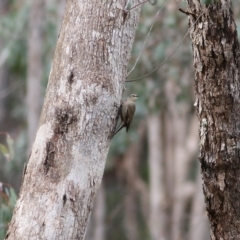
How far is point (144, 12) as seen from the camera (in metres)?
8.60

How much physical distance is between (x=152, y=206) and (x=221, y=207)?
8990mm

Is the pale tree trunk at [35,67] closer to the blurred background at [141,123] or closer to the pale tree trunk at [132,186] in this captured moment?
the blurred background at [141,123]

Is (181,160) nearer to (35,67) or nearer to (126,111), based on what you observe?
(35,67)

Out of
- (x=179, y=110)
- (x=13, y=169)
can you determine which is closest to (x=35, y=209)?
(x=13, y=169)

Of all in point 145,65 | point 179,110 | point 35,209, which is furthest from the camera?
point 179,110

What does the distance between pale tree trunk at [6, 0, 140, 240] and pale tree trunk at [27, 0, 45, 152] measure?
221 inches

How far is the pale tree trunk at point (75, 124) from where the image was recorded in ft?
10.8

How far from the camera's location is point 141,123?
516 inches

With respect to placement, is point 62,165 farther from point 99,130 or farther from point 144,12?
point 144,12

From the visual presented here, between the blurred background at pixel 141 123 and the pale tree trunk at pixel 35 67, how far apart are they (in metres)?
0.01

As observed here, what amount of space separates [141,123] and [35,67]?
4243 mm

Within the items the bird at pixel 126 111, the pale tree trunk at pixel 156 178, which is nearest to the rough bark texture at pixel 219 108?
the bird at pixel 126 111

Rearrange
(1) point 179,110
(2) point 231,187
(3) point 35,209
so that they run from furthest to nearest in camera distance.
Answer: (1) point 179,110 < (2) point 231,187 < (3) point 35,209

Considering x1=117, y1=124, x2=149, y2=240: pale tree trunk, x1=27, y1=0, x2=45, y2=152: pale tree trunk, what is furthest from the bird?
x1=117, y1=124, x2=149, y2=240: pale tree trunk
